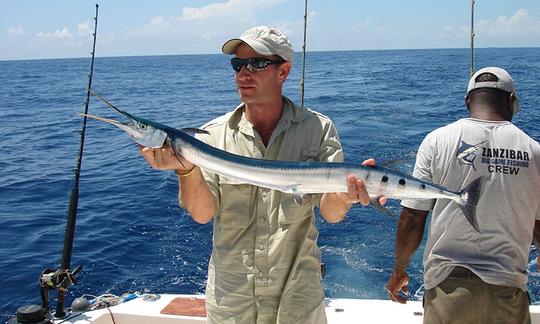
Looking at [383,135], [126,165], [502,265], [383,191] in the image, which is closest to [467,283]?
[502,265]

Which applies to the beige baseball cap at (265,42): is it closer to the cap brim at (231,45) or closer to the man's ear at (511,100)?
the cap brim at (231,45)

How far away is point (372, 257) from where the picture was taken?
28.5 ft

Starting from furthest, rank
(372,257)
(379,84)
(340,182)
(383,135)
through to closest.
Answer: (379,84)
(383,135)
(372,257)
(340,182)

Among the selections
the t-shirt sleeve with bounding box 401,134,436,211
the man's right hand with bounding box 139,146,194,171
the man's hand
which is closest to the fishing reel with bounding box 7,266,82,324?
the man's right hand with bounding box 139,146,194,171

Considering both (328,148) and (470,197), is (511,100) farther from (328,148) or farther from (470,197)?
(328,148)

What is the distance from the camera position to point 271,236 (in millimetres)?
2766

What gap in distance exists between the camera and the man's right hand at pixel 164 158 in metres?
2.65

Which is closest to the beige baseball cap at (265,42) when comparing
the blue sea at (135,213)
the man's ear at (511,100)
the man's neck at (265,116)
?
the man's neck at (265,116)

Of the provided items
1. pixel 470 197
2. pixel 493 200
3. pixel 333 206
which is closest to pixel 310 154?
pixel 333 206

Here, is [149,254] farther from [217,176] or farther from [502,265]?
[502,265]

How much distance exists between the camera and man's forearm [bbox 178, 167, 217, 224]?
275 centimetres

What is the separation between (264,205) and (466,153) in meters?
1.26

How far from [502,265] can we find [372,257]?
584cm

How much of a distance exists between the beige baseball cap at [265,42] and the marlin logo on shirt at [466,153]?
1.16 metres
